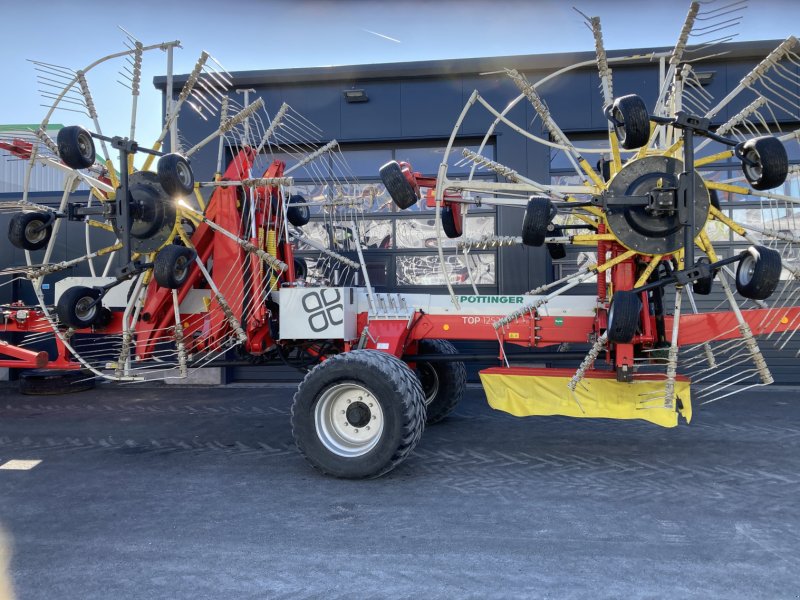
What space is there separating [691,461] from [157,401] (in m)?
6.88

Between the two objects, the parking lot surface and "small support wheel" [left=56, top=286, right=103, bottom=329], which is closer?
the parking lot surface

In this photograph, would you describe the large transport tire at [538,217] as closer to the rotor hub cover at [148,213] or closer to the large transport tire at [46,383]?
the rotor hub cover at [148,213]

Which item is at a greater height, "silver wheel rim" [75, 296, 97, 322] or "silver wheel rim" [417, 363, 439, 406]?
"silver wheel rim" [75, 296, 97, 322]

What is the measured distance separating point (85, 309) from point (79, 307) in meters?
0.07

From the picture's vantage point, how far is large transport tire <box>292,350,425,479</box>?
488 centimetres

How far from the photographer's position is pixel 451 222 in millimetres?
6012

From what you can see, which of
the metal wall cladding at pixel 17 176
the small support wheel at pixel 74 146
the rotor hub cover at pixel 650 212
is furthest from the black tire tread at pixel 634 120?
the metal wall cladding at pixel 17 176

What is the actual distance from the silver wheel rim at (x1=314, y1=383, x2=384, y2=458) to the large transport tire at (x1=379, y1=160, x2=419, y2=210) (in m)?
1.55

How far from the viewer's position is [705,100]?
944cm

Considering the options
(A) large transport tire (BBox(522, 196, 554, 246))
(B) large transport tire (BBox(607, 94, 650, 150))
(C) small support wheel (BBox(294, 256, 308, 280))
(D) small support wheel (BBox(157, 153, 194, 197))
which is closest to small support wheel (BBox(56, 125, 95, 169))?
(D) small support wheel (BBox(157, 153, 194, 197))

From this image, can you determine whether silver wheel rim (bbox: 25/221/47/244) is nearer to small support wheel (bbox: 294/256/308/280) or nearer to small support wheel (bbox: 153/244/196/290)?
small support wheel (bbox: 153/244/196/290)

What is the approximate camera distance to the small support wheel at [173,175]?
5238 mm

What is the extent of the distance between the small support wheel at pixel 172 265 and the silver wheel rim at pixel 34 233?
1.40m

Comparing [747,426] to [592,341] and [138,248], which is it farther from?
[138,248]
